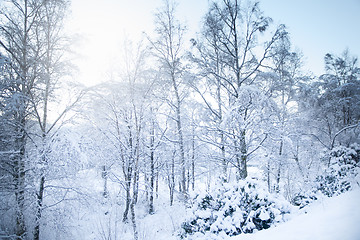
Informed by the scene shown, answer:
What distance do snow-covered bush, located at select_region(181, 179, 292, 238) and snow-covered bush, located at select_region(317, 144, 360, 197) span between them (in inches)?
130

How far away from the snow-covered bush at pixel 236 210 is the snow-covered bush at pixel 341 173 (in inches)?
130

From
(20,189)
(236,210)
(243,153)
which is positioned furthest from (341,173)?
(20,189)

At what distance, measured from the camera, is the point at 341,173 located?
623 centimetres

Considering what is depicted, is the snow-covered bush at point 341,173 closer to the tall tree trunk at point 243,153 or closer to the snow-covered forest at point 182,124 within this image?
the snow-covered forest at point 182,124

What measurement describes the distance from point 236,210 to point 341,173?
17.5 feet

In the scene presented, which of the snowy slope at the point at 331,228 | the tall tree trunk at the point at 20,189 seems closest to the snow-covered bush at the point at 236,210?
the snowy slope at the point at 331,228

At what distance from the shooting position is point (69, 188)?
620 cm

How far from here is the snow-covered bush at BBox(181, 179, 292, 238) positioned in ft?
12.3

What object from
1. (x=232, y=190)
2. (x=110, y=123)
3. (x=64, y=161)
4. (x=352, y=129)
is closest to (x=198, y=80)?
(x=232, y=190)

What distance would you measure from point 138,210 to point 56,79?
34.6ft

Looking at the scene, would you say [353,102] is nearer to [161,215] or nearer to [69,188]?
[161,215]

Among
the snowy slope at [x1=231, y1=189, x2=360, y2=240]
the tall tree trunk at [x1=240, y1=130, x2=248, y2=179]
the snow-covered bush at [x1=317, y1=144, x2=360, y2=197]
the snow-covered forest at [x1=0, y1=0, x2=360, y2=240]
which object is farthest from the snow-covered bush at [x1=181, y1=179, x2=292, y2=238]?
the snow-covered bush at [x1=317, y1=144, x2=360, y2=197]

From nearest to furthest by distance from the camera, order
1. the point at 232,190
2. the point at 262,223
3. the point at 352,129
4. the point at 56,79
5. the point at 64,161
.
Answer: the point at 262,223
the point at 232,190
the point at 64,161
the point at 56,79
the point at 352,129

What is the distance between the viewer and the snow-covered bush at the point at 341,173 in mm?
5582
